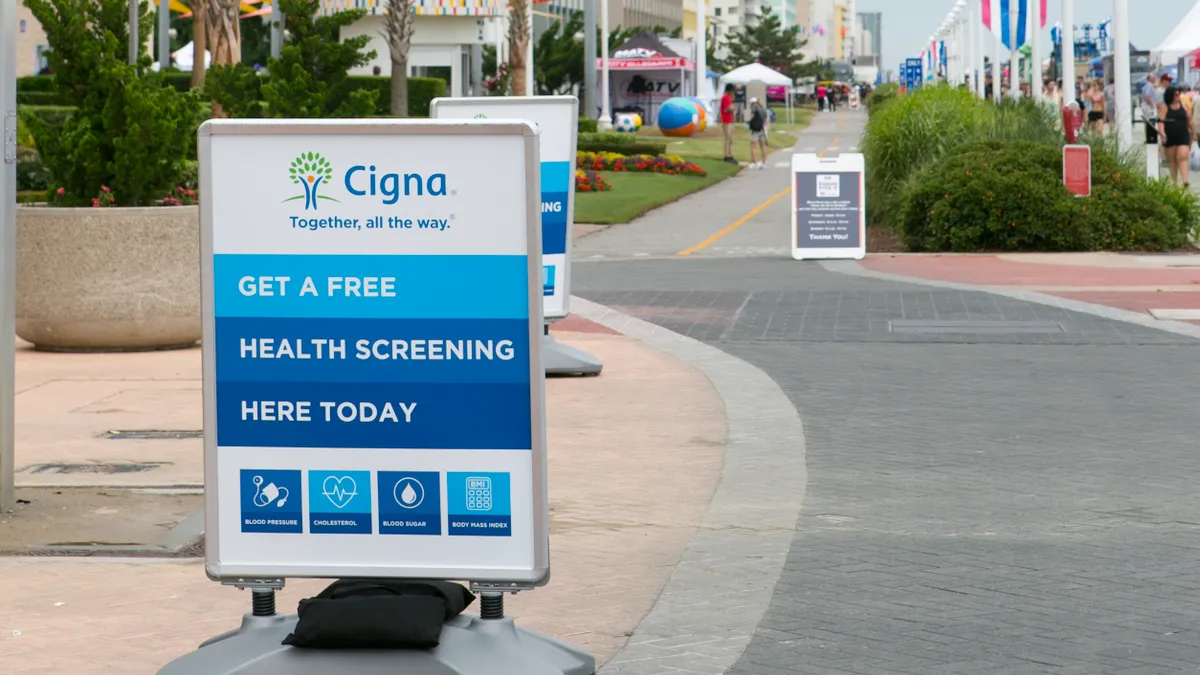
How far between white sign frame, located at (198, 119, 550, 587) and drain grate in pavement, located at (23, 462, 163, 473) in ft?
11.9

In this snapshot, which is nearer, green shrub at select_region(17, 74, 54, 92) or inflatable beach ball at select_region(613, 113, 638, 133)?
green shrub at select_region(17, 74, 54, 92)

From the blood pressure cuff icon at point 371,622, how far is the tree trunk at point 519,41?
49144 millimetres

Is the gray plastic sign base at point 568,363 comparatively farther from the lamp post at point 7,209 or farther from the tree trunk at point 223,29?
the tree trunk at point 223,29

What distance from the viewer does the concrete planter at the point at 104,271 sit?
12.2 metres

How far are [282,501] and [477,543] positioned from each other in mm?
526

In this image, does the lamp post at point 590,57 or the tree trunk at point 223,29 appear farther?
the lamp post at point 590,57

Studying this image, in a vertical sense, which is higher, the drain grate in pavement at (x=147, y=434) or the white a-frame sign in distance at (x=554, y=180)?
the white a-frame sign in distance at (x=554, y=180)

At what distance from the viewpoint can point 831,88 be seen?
13412 centimetres

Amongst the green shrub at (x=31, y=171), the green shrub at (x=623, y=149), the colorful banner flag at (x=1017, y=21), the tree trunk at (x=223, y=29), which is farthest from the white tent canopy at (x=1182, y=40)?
the green shrub at (x=31, y=171)

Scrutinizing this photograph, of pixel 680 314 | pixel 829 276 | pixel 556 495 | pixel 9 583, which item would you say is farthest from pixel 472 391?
pixel 829 276

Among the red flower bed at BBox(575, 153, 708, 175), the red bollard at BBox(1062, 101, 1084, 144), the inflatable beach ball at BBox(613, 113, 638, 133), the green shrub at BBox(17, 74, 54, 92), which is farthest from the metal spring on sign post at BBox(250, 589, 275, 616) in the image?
the inflatable beach ball at BBox(613, 113, 638, 133)

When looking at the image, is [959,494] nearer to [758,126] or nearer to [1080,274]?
[1080,274]

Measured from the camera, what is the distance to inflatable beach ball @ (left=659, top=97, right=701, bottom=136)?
60312mm

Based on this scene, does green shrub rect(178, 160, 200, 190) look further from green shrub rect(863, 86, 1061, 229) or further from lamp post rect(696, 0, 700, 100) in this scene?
lamp post rect(696, 0, 700, 100)
